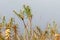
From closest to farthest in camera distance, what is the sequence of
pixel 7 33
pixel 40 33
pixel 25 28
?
1. pixel 7 33
2. pixel 25 28
3. pixel 40 33

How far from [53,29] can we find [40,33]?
16 cm

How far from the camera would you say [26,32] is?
70.2 inches

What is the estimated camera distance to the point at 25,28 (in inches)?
69.5

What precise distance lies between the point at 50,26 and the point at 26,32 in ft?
1.16

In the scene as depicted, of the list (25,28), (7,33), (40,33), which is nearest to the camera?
(7,33)

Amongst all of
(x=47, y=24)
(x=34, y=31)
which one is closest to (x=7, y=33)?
(x=34, y=31)

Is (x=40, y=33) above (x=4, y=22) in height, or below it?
below

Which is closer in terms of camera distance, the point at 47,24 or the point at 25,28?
the point at 25,28

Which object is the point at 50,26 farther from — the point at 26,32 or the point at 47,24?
the point at 26,32

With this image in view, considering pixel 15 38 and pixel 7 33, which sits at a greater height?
pixel 7 33

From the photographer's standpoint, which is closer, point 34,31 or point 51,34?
point 34,31

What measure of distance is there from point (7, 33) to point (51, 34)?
0.62 meters

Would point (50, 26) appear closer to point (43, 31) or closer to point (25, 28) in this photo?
point (43, 31)

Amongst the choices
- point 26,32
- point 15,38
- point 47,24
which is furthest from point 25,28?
point 47,24
